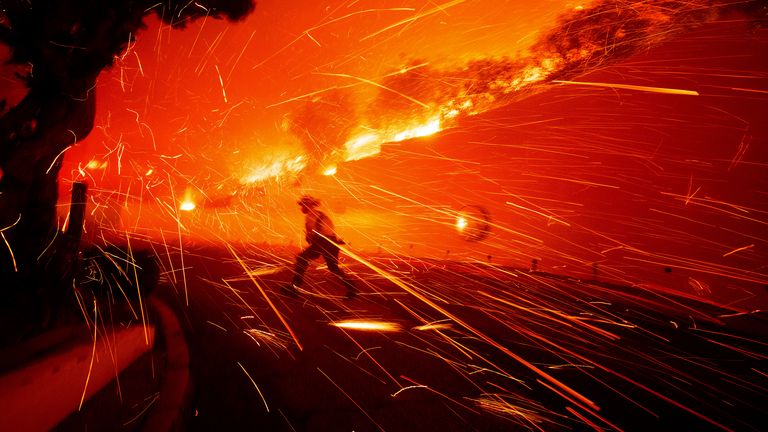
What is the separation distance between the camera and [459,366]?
3521mm

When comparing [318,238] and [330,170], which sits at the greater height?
[330,170]

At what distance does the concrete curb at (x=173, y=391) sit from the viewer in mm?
2043

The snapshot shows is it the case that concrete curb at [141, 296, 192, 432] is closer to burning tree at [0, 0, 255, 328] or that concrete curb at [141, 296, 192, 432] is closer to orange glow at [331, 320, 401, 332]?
burning tree at [0, 0, 255, 328]

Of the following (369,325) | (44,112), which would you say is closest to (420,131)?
(369,325)

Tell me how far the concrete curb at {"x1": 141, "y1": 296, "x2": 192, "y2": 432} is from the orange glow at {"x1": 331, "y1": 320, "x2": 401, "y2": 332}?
2.01 meters

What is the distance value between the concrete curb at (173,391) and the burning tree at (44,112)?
1.05 meters

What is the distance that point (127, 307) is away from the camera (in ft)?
10.9

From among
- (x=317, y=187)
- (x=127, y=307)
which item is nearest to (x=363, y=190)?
(x=317, y=187)

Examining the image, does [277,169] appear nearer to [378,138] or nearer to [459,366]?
[378,138]

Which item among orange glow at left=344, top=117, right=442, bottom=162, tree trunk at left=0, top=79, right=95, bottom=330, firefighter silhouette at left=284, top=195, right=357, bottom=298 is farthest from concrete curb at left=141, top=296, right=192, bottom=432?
orange glow at left=344, top=117, right=442, bottom=162

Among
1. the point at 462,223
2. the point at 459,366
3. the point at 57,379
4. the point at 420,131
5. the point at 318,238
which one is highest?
the point at 420,131

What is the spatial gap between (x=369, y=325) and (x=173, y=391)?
2.74 m

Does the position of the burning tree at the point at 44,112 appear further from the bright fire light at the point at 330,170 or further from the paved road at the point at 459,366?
the bright fire light at the point at 330,170

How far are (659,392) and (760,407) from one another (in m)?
0.76
